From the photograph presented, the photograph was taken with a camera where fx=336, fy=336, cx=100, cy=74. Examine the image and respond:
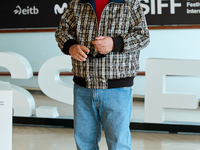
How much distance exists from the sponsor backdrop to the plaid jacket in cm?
210

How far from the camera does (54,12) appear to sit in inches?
148

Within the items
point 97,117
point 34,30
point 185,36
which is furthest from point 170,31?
point 97,117

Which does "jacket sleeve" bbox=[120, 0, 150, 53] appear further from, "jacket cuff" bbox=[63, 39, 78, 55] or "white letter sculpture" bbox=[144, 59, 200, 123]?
"white letter sculpture" bbox=[144, 59, 200, 123]

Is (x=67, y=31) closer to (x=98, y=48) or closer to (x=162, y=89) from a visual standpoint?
(x=98, y=48)

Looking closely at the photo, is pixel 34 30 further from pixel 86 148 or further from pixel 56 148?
pixel 86 148

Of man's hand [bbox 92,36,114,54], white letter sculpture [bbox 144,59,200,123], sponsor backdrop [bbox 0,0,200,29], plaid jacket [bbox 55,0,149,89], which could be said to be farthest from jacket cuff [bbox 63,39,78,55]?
sponsor backdrop [bbox 0,0,200,29]

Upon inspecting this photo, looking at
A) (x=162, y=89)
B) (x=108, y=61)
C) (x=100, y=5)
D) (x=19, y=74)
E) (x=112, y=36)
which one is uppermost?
(x=100, y=5)

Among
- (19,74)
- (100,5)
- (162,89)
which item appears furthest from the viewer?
(19,74)

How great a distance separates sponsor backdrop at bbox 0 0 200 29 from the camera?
3.46 m

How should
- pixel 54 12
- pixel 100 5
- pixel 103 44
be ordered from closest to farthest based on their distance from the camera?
pixel 103 44 < pixel 100 5 < pixel 54 12

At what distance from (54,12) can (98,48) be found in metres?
2.50

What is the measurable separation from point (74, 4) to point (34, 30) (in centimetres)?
237

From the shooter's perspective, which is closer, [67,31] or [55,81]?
[67,31]

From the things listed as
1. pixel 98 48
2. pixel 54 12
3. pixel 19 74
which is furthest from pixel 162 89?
pixel 98 48
